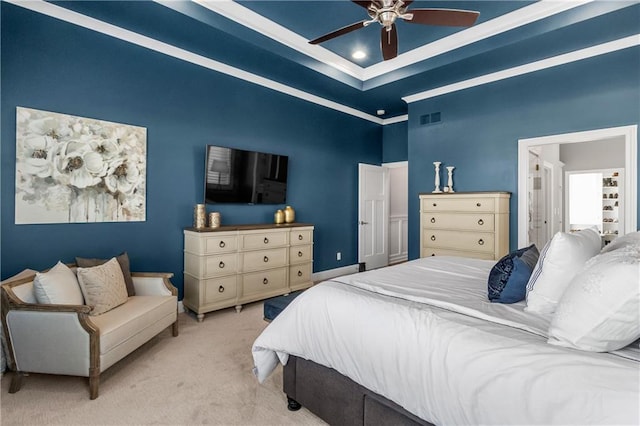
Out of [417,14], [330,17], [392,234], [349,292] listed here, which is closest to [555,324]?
[349,292]

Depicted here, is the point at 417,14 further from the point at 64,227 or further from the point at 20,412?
the point at 20,412

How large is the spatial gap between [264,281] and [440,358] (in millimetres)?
3020

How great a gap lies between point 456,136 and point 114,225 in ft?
14.9

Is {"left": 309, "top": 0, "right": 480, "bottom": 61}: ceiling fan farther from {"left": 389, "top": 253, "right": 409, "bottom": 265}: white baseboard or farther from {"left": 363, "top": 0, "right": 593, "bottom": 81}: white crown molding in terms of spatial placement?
{"left": 389, "top": 253, "right": 409, "bottom": 265}: white baseboard

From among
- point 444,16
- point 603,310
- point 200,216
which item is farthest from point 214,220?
point 603,310

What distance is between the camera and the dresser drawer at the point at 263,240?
379 centimetres

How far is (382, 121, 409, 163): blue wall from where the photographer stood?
241 inches

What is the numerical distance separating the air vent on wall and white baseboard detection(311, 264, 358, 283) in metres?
2.76

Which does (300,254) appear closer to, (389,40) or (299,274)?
(299,274)

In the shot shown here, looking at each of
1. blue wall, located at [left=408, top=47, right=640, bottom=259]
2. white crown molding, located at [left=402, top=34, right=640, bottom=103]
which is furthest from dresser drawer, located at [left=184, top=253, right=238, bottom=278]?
white crown molding, located at [left=402, top=34, right=640, bottom=103]

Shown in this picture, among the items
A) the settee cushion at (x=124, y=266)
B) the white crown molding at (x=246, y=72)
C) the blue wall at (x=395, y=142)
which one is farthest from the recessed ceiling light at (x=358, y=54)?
the settee cushion at (x=124, y=266)

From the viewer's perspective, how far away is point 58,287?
7.26ft

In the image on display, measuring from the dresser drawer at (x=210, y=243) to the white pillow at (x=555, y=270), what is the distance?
2.91m

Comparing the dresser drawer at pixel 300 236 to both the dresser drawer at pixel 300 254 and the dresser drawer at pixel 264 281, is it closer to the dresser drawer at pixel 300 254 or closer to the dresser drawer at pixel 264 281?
the dresser drawer at pixel 300 254
